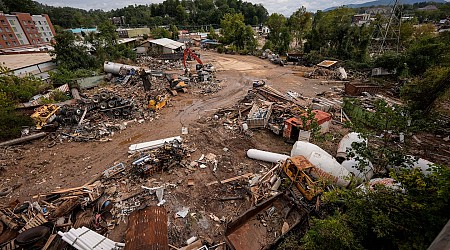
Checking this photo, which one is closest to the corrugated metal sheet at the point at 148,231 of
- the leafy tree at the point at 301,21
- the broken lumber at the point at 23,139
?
the broken lumber at the point at 23,139

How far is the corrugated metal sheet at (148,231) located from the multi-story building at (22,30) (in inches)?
2312

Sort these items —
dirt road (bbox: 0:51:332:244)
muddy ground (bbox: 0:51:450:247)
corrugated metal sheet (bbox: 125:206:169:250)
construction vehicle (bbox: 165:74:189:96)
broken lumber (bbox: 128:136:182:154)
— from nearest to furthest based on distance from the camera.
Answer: corrugated metal sheet (bbox: 125:206:169:250) < muddy ground (bbox: 0:51:450:247) < dirt road (bbox: 0:51:332:244) < broken lumber (bbox: 128:136:182:154) < construction vehicle (bbox: 165:74:189:96)

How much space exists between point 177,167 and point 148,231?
13.8ft

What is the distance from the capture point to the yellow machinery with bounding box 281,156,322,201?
6441 mm

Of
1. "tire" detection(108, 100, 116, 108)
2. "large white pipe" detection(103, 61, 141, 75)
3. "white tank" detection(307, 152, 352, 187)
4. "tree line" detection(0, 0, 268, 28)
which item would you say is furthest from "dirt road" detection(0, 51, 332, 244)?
"tree line" detection(0, 0, 268, 28)

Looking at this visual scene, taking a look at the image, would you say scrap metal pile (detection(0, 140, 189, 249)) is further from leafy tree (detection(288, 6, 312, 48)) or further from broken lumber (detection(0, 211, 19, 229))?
leafy tree (detection(288, 6, 312, 48))

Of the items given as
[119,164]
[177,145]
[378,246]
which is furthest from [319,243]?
[119,164]

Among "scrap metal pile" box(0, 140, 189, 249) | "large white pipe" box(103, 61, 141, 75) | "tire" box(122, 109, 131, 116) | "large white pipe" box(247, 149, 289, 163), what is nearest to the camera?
"scrap metal pile" box(0, 140, 189, 249)

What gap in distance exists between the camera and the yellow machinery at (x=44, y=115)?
1166cm

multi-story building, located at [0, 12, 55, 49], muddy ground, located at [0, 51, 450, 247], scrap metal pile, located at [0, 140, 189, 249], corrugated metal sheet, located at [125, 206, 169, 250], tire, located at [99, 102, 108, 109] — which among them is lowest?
muddy ground, located at [0, 51, 450, 247]

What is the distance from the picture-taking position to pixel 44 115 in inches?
472

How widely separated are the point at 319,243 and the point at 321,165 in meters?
3.62

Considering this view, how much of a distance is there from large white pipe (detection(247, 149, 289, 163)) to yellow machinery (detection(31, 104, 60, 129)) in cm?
1228

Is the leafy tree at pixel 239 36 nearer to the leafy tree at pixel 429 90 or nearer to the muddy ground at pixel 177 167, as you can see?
the muddy ground at pixel 177 167
